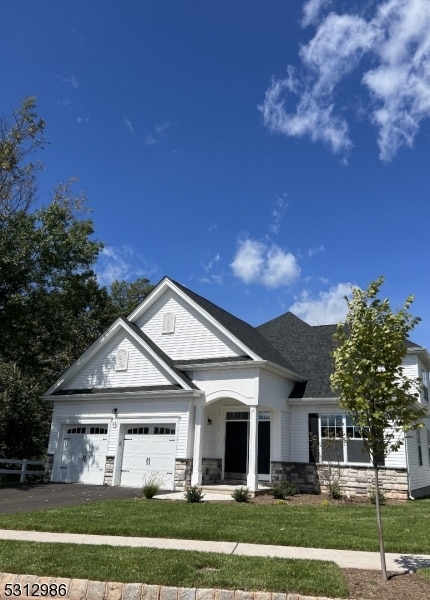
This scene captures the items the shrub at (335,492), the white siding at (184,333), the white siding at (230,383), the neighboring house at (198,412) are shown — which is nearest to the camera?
the shrub at (335,492)

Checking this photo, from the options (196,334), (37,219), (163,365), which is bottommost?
(163,365)

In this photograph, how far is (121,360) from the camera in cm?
2016

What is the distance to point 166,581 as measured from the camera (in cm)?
612

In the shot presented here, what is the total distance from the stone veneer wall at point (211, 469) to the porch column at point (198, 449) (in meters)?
0.53

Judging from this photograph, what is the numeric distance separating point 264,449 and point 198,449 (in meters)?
3.17

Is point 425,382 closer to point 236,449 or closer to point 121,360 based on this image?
point 236,449

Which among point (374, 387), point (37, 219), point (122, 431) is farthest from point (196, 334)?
point (374, 387)

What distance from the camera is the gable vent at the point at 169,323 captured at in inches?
810

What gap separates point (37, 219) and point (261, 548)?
19.1 metres

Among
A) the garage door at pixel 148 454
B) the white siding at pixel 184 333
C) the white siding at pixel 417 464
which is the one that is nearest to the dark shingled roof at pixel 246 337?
the white siding at pixel 184 333

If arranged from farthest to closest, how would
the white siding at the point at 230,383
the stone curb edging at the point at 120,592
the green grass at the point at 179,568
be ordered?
1. the white siding at the point at 230,383
2. the green grass at the point at 179,568
3. the stone curb edging at the point at 120,592

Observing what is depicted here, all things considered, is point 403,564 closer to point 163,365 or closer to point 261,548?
point 261,548

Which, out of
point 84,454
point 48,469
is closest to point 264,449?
point 84,454

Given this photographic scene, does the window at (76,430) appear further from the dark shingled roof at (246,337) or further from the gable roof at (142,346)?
the dark shingled roof at (246,337)
